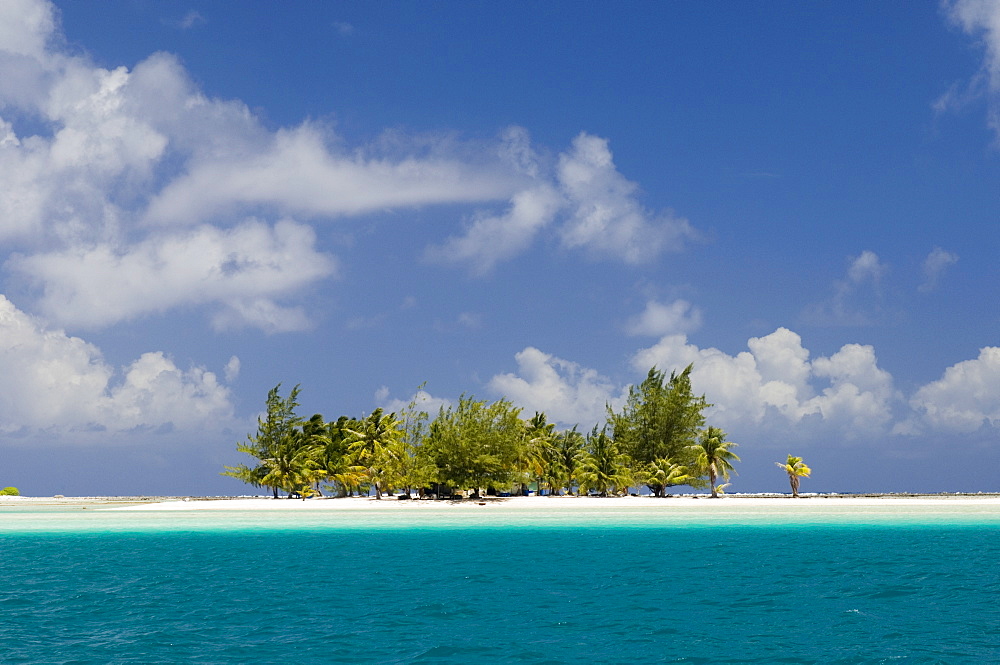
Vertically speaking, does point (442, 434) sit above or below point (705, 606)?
above

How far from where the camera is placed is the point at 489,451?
66.4m

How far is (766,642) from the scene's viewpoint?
634 inches

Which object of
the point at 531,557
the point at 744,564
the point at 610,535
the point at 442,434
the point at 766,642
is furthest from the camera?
the point at 442,434

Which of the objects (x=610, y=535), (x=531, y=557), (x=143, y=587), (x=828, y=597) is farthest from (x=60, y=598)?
(x=610, y=535)

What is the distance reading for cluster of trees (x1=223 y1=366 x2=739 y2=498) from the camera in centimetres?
6656

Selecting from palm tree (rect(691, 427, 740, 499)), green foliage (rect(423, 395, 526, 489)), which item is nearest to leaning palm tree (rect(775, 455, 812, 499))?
palm tree (rect(691, 427, 740, 499))

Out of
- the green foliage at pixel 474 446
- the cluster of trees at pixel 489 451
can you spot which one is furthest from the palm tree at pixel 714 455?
the green foliage at pixel 474 446

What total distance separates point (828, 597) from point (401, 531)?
27.2 metres

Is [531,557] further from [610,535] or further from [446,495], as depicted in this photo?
[446,495]

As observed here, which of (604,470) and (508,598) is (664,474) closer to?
(604,470)

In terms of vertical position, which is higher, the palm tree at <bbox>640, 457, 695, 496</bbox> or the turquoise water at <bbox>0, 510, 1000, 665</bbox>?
the palm tree at <bbox>640, 457, 695, 496</bbox>

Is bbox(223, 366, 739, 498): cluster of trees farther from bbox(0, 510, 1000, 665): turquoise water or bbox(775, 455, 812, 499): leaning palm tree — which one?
bbox(0, 510, 1000, 665): turquoise water

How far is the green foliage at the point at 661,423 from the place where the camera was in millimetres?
77875

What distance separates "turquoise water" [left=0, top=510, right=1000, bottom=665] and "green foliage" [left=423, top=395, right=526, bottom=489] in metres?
24.4
